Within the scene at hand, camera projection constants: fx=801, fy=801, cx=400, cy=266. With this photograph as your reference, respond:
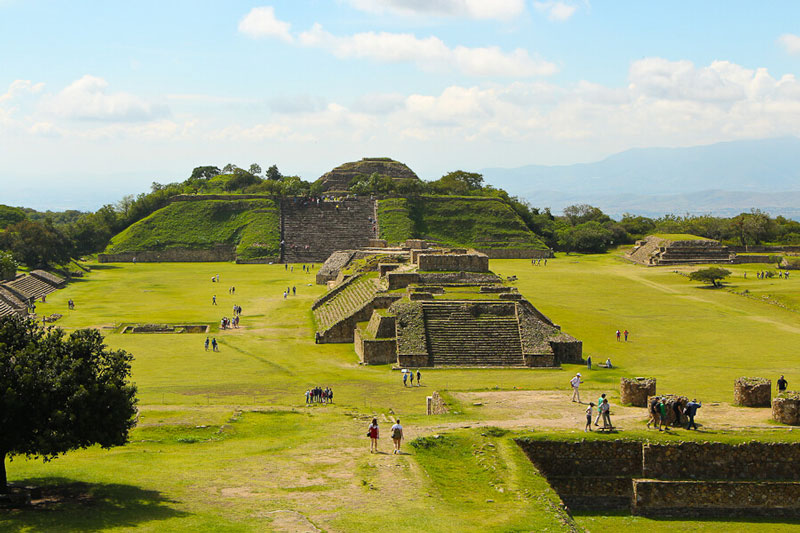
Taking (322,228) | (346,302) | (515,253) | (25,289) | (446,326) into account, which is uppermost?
(322,228)

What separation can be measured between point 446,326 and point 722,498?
19938 mm

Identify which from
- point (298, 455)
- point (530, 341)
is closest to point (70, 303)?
point (530, 341)

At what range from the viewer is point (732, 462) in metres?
19.3

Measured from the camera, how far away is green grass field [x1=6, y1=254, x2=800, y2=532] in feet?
52.1

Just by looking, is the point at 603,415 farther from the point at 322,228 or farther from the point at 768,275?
the point at 322,228

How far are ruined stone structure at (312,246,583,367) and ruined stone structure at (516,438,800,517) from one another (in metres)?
15.9

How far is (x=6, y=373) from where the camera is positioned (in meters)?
15.9

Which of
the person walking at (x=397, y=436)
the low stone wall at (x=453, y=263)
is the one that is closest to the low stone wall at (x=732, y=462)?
the person walking at (x=397, y=436)

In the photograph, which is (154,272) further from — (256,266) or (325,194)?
(325,194)

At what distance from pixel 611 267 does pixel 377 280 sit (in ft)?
131

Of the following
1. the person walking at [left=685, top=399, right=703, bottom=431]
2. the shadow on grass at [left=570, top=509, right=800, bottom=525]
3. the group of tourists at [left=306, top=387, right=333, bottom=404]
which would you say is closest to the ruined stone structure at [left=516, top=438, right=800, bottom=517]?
the shadow on grass at [left=570, top=509, right=800, bottom=525]

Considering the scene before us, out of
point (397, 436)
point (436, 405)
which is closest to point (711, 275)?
point (436, 405)

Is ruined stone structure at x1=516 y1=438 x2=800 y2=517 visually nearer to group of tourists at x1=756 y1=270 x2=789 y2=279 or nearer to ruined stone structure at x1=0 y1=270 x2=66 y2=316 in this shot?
ruined stone structure at x1=0 y1=270 x2=66 y2=316

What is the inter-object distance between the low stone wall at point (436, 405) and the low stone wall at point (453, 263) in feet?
71.9
